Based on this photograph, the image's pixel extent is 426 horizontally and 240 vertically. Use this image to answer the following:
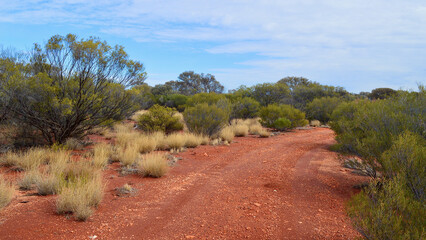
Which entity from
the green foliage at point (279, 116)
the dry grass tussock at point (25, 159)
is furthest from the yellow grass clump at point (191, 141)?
the green foliage at point (279, 116)

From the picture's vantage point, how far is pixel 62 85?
9.97 metres

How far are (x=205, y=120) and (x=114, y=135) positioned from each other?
5340 mm

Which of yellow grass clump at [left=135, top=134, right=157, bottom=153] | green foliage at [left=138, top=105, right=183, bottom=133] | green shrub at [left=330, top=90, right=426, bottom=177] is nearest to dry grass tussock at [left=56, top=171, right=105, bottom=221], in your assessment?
yellow grass clump at [left=135, top=134, right=157, bottom=153]

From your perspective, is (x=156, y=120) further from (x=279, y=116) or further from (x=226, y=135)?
(x=279, y=116)

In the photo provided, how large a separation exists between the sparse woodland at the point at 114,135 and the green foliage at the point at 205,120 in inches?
2.2

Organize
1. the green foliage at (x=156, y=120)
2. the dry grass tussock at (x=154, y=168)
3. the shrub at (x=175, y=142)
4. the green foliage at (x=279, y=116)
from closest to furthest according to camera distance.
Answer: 1. the dry grass tussock at (x=154, y=168)
2. the shrub at (x=175, y=142)
3. the green foliage at (x=156, y=120)
4. the green foliage at (x=279, y=116)

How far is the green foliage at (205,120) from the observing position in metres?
14.5

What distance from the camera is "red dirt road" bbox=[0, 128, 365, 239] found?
426cm

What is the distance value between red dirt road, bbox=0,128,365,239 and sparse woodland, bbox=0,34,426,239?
37cm

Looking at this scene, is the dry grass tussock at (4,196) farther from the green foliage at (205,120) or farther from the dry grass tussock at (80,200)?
the green foliage at (205,120)

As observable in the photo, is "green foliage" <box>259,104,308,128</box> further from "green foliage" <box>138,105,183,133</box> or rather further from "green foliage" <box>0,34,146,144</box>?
"green foliage" <box>0,34,146,144</box>

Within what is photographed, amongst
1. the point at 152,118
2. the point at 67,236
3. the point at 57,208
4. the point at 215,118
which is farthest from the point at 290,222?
the point at 152,118

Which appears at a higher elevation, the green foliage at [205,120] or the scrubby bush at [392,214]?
the green foliage at [205,120]

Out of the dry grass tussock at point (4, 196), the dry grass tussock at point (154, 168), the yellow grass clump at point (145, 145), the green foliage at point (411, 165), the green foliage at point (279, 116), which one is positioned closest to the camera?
the green foliage at point (411, 165)
